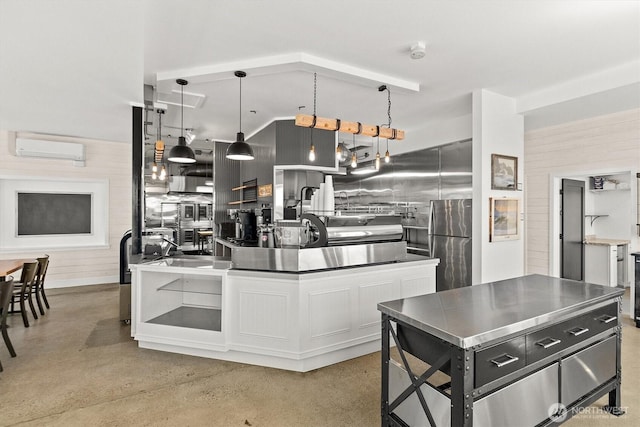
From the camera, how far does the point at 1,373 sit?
3.12m

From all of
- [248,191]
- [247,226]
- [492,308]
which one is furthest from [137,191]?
[492,308]

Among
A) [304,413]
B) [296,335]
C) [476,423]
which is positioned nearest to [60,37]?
[296,335]

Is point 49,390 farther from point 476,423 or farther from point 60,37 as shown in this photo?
point 476,423

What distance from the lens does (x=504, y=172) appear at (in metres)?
4.77

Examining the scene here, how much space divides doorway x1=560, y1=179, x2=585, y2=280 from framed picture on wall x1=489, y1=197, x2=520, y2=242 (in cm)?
131

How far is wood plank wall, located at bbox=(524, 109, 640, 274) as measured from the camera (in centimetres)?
463

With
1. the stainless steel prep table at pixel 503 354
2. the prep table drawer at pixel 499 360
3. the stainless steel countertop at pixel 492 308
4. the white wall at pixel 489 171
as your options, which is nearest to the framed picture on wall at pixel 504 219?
the white wall at pixel 489 171

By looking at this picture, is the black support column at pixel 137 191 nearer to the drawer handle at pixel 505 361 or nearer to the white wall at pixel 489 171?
the drawer handle at pixel 505 361

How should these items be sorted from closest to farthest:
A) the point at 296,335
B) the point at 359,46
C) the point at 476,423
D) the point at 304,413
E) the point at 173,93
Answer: the point at 476,423, the point at 304,413, the point at 296,335, the point at 359,46, the point at 173,93

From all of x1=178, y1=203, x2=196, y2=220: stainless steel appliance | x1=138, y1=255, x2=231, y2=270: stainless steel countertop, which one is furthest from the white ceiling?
x1=178, y1=203, x2=196, y2=220: stainless steel appliance

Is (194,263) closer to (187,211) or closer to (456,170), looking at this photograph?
(456,170)

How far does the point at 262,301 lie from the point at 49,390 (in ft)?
6.37

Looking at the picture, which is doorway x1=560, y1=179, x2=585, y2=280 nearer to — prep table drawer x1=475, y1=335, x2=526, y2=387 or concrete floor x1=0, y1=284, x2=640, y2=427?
concrete floor x1=0, y1=284, x2=640, y2=427

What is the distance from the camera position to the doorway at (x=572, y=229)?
560cm
